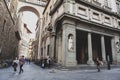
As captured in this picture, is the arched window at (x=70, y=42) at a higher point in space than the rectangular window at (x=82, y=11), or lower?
lower

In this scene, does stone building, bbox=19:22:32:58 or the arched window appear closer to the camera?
the arched window

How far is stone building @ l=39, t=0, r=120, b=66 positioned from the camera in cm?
1298

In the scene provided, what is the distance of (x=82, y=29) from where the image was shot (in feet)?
47.7

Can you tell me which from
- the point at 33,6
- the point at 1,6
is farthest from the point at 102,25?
the point at 33,6

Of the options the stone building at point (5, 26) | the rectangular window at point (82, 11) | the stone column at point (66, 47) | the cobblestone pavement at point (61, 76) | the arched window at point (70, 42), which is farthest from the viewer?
the rectangular window at point (82, 11)

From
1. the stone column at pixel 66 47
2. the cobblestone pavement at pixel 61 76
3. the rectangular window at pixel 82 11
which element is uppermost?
the rectangular window at pixel 82 11

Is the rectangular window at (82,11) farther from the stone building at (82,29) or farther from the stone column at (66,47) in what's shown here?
the stone column at (66,47)

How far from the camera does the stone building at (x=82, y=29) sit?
1298 cm

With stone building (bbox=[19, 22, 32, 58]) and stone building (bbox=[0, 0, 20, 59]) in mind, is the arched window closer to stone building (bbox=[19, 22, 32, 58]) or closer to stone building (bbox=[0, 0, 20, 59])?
stone building (bbox=[0, 0, 20, 59])

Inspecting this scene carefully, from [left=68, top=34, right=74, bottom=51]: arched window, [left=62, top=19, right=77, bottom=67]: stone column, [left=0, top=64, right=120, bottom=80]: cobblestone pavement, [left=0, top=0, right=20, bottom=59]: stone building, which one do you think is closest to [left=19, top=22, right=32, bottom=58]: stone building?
[left=0, top=0, right=20, bottom=59]: stone building

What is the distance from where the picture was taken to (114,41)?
18000mm

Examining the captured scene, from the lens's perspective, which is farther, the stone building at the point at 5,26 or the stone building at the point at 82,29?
the stone building at the point at 5,26

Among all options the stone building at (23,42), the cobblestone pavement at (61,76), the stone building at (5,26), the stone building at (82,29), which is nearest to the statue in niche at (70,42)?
the stone building at (82,29)

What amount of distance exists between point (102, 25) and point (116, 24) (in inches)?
178
